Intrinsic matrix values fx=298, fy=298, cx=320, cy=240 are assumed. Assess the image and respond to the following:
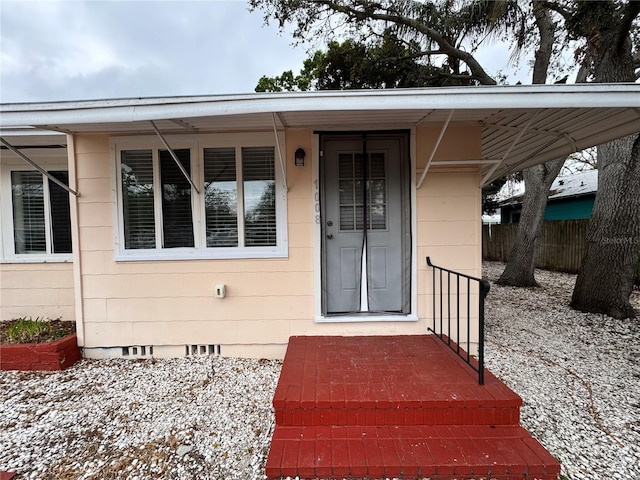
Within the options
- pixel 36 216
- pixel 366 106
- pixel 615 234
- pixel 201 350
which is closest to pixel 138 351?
pixel 201 350

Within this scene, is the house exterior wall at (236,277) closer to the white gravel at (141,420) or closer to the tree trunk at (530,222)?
the white gravel at (141,420)

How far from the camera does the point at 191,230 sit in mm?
3064

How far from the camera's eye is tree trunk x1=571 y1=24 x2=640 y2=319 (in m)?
4.22

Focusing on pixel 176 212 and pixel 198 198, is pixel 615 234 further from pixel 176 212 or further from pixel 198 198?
pixel 176 212

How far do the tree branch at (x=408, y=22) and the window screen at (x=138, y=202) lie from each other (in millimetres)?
5262

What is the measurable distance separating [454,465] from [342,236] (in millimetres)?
1996

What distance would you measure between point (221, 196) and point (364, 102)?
1699 millimetres

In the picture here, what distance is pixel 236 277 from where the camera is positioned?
9.96 ft

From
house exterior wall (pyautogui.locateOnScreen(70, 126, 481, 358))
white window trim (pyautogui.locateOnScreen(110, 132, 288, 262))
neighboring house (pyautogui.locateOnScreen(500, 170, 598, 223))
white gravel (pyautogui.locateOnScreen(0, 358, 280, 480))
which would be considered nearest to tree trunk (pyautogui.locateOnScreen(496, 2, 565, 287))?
house exterior wall (pyautogui.locateOnScreen(70, 126, 481, 358))

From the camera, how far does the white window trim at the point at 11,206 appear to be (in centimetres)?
362

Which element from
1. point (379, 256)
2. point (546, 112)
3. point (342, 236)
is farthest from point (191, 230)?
point (546, 112)

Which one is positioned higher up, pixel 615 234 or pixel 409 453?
pixel 615 234

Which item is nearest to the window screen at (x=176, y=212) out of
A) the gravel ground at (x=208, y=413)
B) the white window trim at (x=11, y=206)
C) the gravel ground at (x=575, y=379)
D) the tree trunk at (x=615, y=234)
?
the gravel ground at (x=208, y=413)

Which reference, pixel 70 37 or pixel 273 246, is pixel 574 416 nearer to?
pixel 273 246
